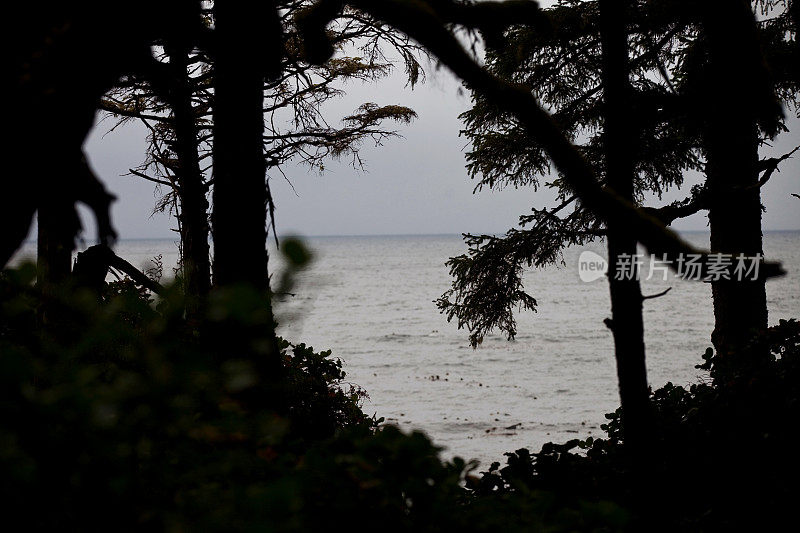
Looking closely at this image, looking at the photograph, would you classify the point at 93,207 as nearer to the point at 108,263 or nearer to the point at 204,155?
the point at 108,263

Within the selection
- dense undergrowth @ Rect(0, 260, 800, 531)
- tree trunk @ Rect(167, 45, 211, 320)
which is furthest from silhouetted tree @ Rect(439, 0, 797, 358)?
dense undergrowth @ Rect(0, 260, 800, 531)

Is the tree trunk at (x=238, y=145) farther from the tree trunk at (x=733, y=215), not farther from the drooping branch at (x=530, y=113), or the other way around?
the tree trunk at (x=733, y=215)

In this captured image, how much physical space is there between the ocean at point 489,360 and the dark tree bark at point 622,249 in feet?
5.91

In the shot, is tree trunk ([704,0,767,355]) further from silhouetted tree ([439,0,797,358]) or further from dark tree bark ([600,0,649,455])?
dark tree bark ([600,0,649,455])

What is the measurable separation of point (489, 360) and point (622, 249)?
20.0 m

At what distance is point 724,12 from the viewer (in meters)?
3.51

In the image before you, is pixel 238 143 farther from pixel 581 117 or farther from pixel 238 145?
pixel 581 117

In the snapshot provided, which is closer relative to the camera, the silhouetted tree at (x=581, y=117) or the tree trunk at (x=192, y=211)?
the silhouetted tree at (x=581, y=117)

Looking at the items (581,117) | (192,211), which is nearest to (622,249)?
(581,117)

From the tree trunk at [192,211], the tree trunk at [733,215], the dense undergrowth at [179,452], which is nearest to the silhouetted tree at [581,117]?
the tree trunk at [733,215]

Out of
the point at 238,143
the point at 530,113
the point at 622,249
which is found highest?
the point at 238,143

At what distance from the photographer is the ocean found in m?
13.7

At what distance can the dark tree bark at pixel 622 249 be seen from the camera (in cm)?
393

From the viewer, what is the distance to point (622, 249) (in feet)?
12.8
